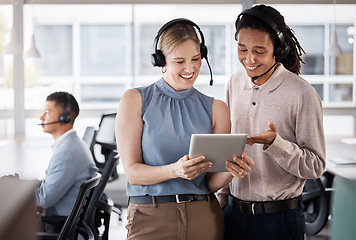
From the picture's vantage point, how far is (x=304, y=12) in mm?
5664

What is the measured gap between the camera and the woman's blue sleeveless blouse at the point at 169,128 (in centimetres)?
157

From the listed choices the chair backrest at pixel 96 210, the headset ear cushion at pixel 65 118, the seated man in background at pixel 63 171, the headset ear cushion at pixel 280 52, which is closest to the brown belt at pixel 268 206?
the headset ear cushion at pixel 280 52

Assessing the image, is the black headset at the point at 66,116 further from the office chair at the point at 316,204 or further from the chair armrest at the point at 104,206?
the office chair at the point at 316,204

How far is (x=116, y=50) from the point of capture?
5754 millimetres

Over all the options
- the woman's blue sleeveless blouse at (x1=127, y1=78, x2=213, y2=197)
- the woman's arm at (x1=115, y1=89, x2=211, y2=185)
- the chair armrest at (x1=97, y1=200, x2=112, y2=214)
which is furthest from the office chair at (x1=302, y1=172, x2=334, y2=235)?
the woman's arm at (x1=115, y1=89, x2=211, y2=185)

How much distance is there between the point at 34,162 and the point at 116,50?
7.02 feet

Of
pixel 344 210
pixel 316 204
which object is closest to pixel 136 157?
pixel 344 210

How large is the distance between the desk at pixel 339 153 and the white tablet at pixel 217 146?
1422 mm

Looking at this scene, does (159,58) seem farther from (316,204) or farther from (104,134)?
(104,134)

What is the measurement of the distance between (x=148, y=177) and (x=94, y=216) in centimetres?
155

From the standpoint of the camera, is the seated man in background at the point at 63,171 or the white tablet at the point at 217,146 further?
the seated man in background at the point at 63,171

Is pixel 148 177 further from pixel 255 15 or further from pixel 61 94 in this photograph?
pixel 61 94

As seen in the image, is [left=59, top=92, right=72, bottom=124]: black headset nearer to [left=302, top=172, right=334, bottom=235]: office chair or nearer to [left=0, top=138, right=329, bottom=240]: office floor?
[left=0, top=138, right=329, bottom=240]: office floor

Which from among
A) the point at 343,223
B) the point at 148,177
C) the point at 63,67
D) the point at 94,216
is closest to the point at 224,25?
the point at 63,67
